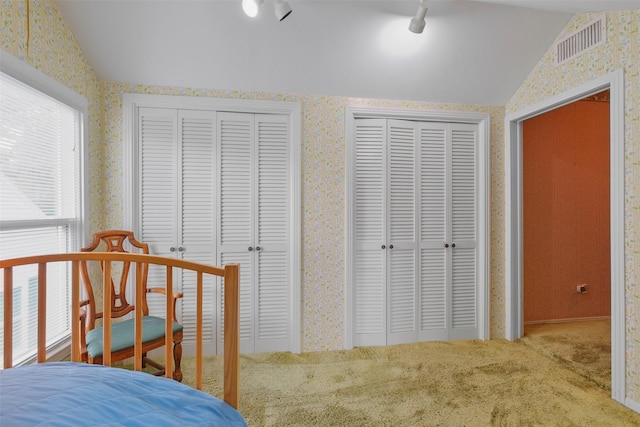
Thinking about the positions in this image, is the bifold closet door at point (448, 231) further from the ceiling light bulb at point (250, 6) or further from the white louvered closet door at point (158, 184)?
the white louvered closet door at point (158, 184)

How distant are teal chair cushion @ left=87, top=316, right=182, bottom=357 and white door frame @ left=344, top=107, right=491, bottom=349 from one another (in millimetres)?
1326

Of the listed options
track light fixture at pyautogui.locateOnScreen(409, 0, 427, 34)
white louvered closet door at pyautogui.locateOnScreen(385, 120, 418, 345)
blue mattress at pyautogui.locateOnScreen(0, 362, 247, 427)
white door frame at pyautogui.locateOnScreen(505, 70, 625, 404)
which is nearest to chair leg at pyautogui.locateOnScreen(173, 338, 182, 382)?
blue mattress at pyautogui.locateOnScreen(0, 362, 247, 427)

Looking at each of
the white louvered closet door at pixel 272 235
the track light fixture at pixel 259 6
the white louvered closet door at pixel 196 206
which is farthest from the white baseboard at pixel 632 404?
the track light fixture at pixel 259 6

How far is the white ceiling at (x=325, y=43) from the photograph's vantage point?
2.06 meters

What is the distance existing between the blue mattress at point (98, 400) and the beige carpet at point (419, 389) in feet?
3.19

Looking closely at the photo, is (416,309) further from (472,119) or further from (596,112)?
(596,112)

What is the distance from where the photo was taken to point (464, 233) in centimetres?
283

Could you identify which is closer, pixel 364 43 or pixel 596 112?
pixel 364 43

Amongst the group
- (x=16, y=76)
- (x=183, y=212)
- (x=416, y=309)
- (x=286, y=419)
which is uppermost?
Answer: (x=16, y=76)

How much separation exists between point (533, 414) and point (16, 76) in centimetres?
333

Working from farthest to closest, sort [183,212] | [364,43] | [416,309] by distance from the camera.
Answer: [416,309] < [183,212] < [364,43]

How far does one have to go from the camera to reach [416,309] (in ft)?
9.02

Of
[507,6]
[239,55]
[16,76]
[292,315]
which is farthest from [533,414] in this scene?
[16,76]

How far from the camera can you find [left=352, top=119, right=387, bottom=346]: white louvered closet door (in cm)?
267
